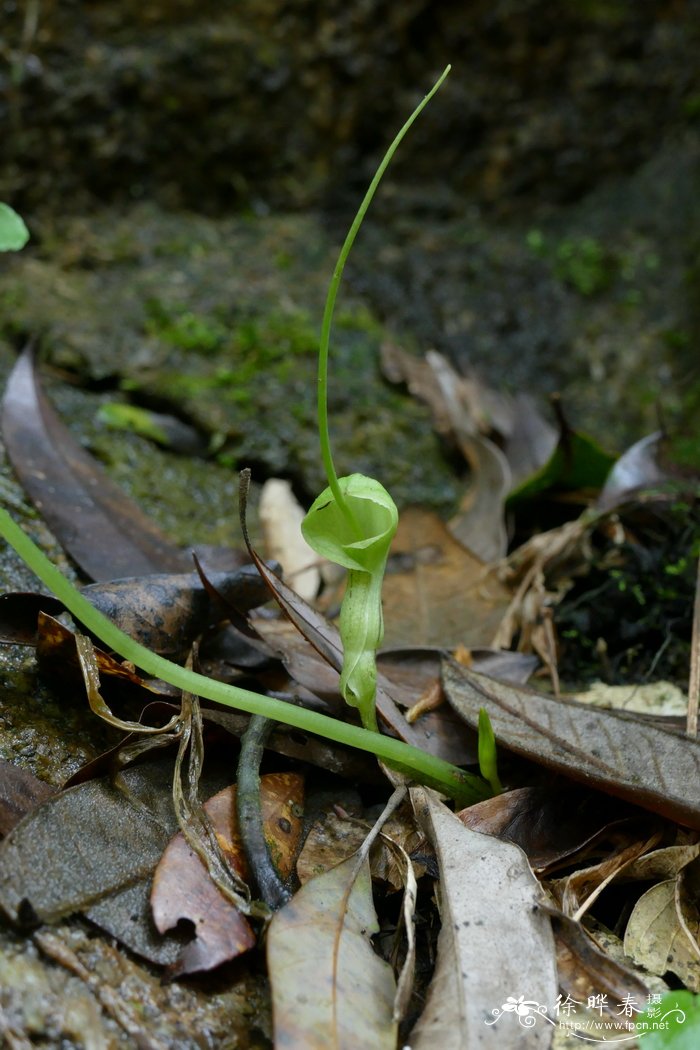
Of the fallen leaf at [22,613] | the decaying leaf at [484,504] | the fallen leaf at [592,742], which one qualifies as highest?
the fallen leaf at [22,613]

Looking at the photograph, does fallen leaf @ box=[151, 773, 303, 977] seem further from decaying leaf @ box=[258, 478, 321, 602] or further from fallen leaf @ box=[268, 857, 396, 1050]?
decaying leaf @ box=[258, 478, 321, 602]

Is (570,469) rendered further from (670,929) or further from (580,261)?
(580,261)

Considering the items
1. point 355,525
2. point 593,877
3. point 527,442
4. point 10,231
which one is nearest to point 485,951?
point 593,877

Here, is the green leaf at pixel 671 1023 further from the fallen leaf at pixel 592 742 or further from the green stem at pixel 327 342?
the green stem at pixel 327 342

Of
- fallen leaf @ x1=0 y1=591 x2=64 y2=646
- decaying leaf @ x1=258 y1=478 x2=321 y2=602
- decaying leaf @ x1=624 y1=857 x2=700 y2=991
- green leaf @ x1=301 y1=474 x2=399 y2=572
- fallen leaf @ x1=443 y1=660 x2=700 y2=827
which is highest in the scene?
green leaf @ x1=301 y1=474 x2=399 y2=572

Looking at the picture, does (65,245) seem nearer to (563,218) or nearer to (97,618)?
(563,218)

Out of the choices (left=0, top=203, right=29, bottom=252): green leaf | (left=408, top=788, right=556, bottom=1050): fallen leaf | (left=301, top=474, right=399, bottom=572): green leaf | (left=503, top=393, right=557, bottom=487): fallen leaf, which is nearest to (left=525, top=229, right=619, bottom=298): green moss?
(left=503, top=393, right=557, bottom=487): fallen leaf

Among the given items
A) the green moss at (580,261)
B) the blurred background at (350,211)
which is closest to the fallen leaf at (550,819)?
the blurred background at (350,211)
